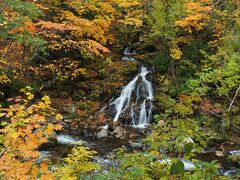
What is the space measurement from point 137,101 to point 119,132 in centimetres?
271

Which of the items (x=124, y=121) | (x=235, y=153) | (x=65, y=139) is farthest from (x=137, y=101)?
(x=235, y=153)

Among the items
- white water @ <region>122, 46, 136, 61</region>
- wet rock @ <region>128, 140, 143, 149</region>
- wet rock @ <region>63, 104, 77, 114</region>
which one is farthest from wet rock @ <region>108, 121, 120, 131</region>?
white water @ <region>122, 46, 136, 61</region>

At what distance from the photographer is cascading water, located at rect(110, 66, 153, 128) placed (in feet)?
45.5

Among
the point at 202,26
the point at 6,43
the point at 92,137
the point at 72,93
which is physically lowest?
the point at 92,137

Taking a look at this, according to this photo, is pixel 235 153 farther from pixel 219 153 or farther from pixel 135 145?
pixel 135 145

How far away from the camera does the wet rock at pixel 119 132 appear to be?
1216cm

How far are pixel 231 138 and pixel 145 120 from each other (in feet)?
12.7

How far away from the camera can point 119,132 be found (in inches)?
487

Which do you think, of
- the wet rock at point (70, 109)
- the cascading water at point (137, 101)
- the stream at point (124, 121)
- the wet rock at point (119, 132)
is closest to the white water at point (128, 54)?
the stream at point (124, 121)

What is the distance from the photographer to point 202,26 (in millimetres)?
14789

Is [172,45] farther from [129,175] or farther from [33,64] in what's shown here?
[129,175]

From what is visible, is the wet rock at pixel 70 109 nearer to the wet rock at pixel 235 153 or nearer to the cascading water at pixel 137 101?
the cascading water at pixel 137 101

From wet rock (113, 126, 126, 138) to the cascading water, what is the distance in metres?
1.02

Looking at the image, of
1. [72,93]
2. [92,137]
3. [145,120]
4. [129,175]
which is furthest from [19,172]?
[72,93]
